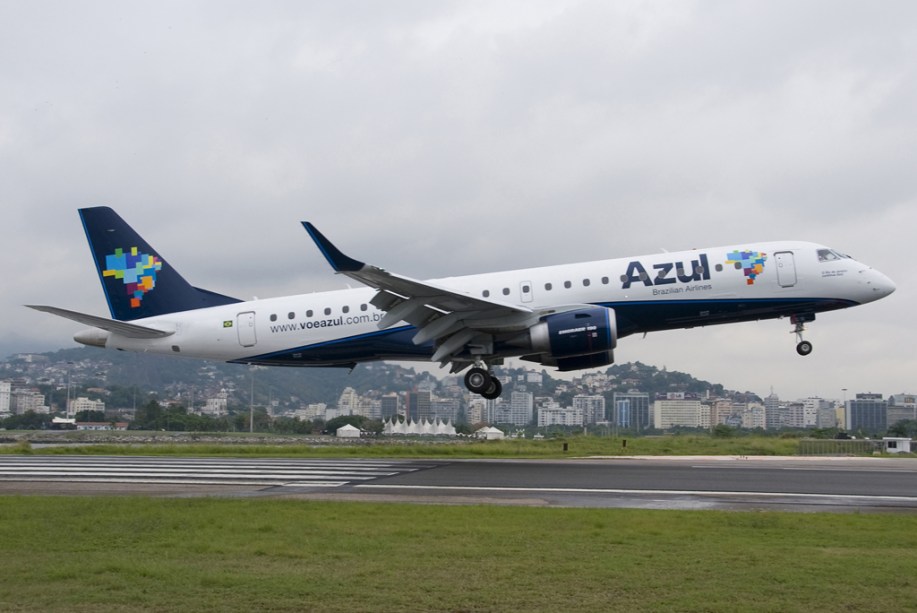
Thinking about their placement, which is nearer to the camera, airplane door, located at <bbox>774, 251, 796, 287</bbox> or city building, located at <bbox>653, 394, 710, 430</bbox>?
airplane door, located at <bbox>774, 251, 796, 287</bbox>

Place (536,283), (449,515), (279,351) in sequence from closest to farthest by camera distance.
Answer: (449,515) → (536,283) → (279,351)

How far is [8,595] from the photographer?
9.80 meters

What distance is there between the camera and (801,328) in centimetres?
3177

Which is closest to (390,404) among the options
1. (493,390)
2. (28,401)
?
(28,401)

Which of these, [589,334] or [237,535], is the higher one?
[589,334]

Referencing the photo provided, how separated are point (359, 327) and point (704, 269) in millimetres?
11580

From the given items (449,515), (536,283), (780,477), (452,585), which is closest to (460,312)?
(536,283)

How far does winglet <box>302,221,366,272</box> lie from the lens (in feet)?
87.4

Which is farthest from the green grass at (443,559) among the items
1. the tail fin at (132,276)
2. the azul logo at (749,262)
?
the tail fin at (132,276)

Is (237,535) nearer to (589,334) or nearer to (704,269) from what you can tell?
(589,334)

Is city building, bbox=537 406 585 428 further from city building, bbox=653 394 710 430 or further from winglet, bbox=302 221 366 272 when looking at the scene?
winglet, bbox=302 221 366 272

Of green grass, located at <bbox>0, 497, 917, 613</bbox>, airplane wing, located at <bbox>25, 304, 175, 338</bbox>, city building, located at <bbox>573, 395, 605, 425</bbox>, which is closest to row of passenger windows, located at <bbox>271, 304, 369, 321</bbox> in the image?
airplane wing, located at <bbox>25, 304, 175, 338</bbox>

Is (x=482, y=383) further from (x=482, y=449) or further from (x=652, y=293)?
(x=482, y=449)

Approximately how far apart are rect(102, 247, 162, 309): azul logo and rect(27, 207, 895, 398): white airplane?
1.60 metres
